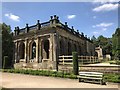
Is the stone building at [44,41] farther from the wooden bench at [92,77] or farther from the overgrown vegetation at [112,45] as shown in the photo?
the wooden bench at [92,77]

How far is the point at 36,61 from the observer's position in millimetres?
31172

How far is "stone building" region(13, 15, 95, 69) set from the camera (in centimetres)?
2898

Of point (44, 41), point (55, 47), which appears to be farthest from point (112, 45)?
point (55, 47)

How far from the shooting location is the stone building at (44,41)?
29.0 m

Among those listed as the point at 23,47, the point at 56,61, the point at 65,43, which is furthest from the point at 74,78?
the point at 23,47

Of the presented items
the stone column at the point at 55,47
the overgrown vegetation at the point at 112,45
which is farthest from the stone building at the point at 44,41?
the overgrown vegetation at the point at 112,45

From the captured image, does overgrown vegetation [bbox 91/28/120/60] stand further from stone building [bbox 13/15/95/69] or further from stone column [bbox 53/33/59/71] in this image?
stone column [bbox 53/33/59/71]

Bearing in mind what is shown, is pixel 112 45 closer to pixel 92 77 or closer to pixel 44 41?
pixel 44 41

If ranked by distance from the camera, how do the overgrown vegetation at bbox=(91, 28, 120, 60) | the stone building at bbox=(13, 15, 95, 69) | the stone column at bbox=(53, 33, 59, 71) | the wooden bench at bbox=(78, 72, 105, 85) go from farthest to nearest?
the overgrown vegetation at bbox=(91, 28, 120, 60)
the stone building at bbox=(13, 15, 95, 69)
the stone column at bbox=(53, 33, 59, 71)
the wooden bench at bbox=(78, 72, 105, 85)

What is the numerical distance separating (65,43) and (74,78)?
51.8ft

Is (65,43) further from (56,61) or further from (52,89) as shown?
(52,89)

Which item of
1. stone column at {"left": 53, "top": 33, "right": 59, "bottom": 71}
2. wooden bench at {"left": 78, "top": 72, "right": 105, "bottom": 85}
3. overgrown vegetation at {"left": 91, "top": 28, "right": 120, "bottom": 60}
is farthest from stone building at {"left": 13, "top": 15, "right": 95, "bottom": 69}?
wooden bench at {"left": 78, "top": 72, "right": 105, "bottom": 85}

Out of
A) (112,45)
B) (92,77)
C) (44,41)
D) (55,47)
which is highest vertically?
(44,41)

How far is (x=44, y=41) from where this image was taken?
3294 cm
